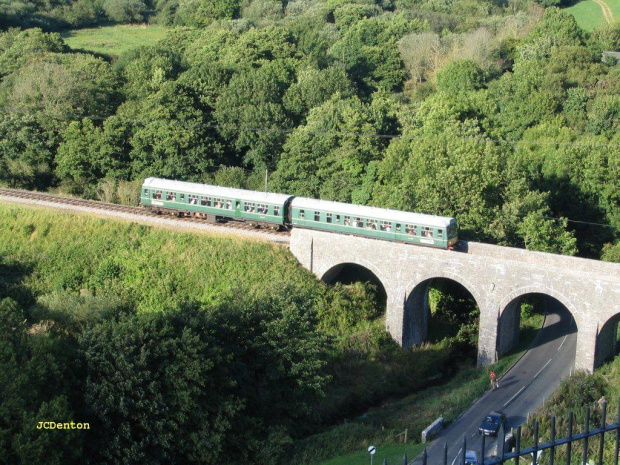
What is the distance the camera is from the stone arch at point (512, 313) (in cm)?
3862

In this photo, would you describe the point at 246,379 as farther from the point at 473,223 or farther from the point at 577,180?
the point at 577,180

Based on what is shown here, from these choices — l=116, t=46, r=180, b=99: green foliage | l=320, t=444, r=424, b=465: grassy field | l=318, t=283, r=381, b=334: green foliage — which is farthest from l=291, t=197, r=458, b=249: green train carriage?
l=116, t=46, r=180, b=99: green foliage

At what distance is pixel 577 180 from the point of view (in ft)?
177

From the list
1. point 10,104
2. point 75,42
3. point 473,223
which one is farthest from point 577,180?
point 75,42

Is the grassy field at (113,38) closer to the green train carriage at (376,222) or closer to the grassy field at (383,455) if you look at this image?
the green train carriage at (376,222)

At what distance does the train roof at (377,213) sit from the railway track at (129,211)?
2.53 m

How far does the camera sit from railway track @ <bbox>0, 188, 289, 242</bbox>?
154 ft

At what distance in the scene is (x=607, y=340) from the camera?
39750mm

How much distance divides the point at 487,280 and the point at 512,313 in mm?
3126

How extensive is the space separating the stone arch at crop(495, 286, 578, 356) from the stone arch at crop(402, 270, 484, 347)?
52.4 inches

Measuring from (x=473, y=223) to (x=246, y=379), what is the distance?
20.2 metres

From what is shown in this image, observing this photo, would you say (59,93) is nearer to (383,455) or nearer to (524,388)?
(383,455)

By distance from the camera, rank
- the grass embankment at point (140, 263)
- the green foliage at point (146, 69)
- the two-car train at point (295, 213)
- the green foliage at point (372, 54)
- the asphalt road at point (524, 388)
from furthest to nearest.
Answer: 1. the green foliage at point (372, 54)
2. the green foliage at point (146, 69)
3. the grass embankment at point (140, 263)
4. the two-car train at point (295, 213)
5. the asphalt road at point (524, 388)

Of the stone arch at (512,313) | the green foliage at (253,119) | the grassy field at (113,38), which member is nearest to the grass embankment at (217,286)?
the stone arch at (512,313)
